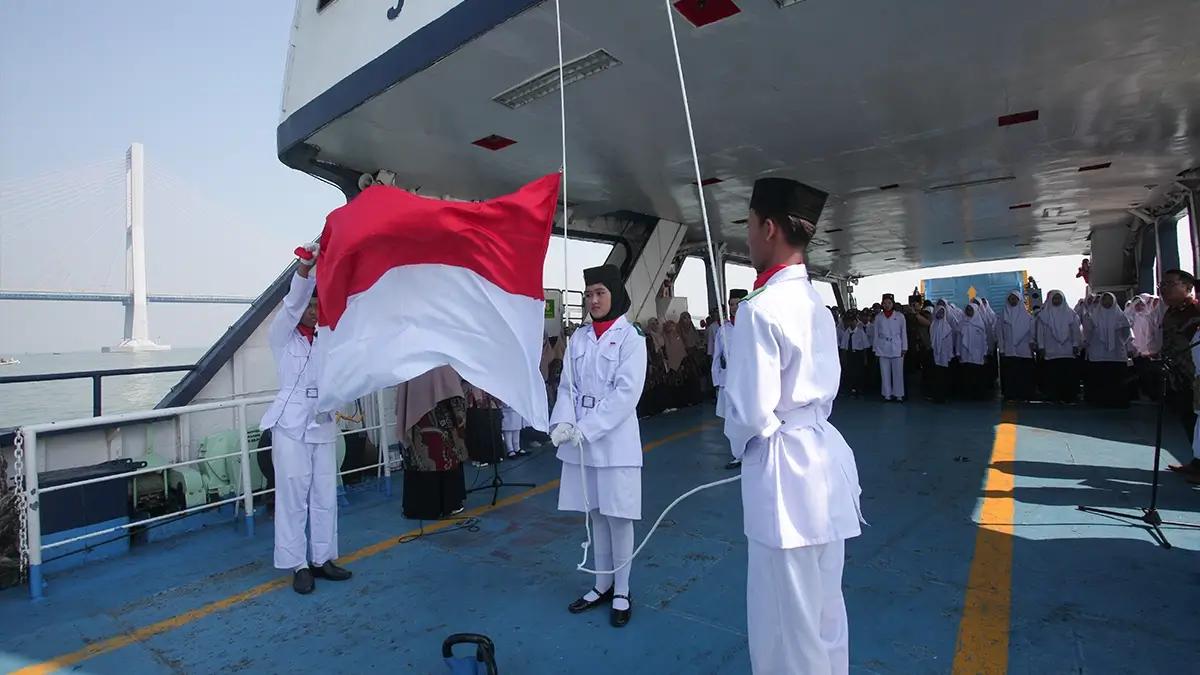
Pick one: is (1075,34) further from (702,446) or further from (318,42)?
(318,42)

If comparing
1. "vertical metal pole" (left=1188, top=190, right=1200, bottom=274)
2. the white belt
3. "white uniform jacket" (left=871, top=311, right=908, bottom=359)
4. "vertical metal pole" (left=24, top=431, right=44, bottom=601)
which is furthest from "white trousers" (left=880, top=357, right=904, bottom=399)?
"vertical metal pole" (left=24, top=431, right=44, bottom=601)

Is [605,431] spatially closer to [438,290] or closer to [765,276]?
[438,290]

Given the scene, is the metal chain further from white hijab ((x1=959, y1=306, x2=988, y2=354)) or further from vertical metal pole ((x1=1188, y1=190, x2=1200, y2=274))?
vertical metal pole ((x1=1188, y1=190, x2=1200, y2=274))

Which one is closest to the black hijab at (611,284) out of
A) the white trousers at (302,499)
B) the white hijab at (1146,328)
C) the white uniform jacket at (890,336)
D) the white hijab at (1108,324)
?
the white trousers at (302,499)

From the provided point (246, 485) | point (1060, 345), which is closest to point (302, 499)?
point (246, 485)

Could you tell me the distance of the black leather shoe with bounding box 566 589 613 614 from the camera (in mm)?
3246

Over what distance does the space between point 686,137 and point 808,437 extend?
5.18 metres

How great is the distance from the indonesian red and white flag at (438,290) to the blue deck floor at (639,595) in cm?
122

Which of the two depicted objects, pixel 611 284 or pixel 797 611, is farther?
pixel 611 284

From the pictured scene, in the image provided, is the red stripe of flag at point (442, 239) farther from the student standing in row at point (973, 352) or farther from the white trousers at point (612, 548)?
the student standing in row at point (973, 352)

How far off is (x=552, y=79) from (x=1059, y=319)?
29.9 ft

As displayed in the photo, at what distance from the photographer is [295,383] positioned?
12.3 ft

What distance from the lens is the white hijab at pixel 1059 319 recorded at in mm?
9383

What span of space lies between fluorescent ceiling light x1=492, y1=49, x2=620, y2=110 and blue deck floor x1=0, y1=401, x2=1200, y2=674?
11.9 feet
